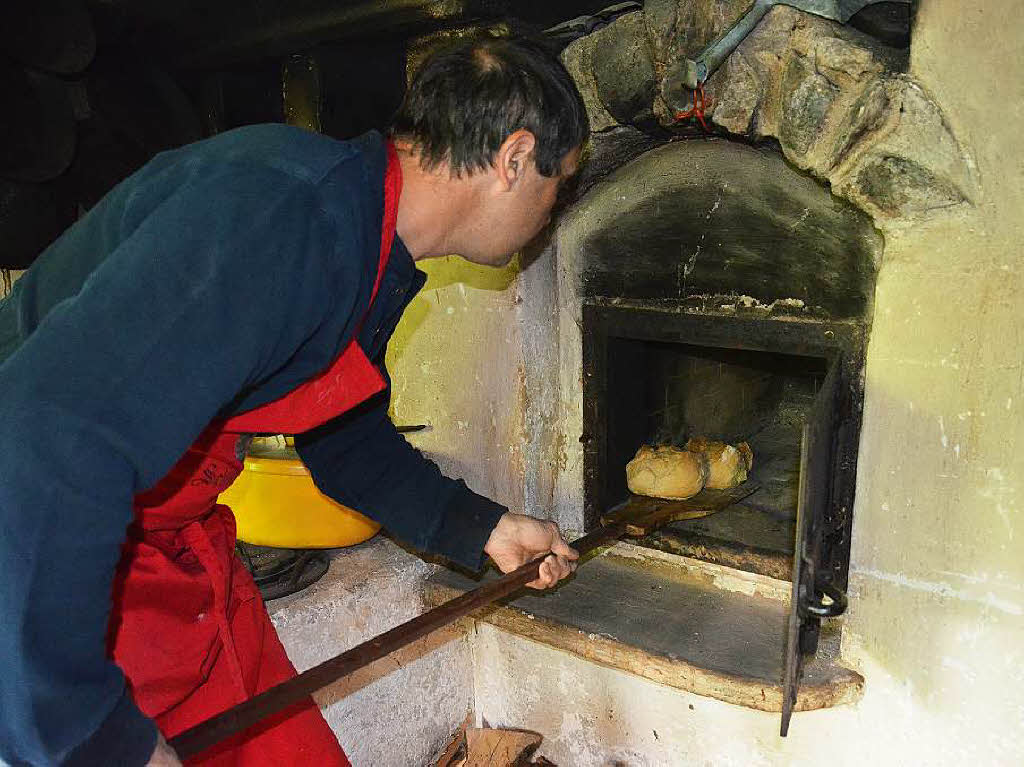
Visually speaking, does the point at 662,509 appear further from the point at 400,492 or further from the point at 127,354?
the point at 127,354

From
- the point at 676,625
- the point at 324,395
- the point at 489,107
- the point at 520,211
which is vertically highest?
the point at 489,107

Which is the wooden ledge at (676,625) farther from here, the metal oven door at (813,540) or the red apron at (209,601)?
the red apron at (209,601)

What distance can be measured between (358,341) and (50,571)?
590mm

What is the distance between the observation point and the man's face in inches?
46.7

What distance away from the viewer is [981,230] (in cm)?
137

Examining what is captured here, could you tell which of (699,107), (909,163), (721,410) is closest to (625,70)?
(699,107)

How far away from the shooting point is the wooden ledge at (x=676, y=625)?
1688mm

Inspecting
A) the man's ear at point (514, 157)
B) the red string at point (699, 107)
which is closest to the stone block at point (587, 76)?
the red string at point (699, 107)

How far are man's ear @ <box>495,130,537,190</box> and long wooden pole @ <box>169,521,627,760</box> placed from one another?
75 cm

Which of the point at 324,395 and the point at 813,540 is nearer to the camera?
the point at 324,395

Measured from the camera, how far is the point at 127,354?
2.53 ft

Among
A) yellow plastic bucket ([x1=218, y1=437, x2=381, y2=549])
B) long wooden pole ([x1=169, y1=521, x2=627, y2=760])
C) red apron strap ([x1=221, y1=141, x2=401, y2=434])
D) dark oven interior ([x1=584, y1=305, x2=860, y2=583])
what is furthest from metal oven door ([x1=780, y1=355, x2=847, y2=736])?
yellow plastic bucket ([x1=218, y1=437, x2=381, y2=549])

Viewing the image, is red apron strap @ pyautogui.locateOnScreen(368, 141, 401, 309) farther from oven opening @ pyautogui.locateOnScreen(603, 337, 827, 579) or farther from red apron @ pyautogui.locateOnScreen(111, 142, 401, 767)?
oven opening @ pyautogui.locateOnScreen(603, 337, 827, 579)

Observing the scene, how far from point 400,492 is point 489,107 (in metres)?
0.81
